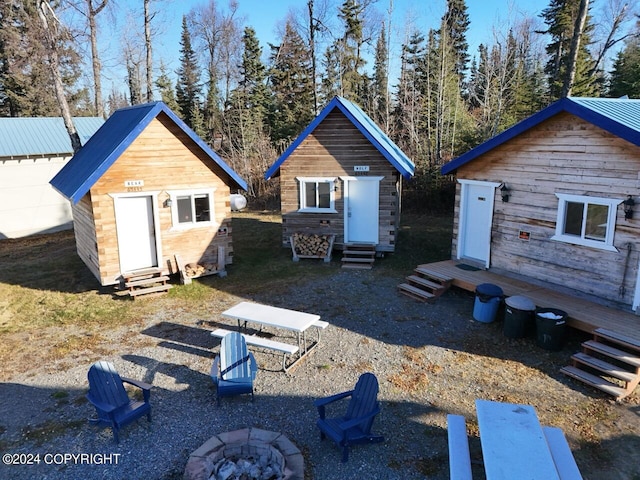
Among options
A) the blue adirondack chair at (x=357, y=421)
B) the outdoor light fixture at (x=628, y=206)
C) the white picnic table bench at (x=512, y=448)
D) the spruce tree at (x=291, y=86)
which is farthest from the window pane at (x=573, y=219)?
the spruce tree at (x=291, y=86)

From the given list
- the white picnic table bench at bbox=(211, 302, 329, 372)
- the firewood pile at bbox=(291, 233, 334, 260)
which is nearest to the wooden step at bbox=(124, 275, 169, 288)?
the white picnic table bench at bbox=(211, 302, 329, 372)

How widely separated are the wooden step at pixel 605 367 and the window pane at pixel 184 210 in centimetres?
1024

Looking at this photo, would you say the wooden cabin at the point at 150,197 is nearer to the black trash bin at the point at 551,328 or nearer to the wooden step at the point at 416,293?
the wooden step at the point at 416,293

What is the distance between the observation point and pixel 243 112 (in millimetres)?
33406

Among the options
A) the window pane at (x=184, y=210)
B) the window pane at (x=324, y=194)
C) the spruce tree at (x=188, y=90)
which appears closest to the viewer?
the window pane at (x=184, y=210)

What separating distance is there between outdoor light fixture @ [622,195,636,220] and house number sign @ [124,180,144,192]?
11.4 m

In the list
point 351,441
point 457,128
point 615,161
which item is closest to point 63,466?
point 351,441

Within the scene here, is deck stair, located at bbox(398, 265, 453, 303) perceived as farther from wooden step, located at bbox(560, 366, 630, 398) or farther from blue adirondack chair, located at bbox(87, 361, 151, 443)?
blue adirondack chair, located at bbox(87, 361, 151, 443)

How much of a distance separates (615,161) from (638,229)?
146 cm

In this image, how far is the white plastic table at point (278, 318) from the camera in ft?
28.4

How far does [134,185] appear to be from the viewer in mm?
12141

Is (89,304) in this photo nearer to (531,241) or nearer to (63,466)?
(63,466)

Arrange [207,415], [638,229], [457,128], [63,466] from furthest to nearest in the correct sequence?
[457,128], [638,229], [207,415], [63,466]

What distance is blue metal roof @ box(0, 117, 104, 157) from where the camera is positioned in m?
19.0
